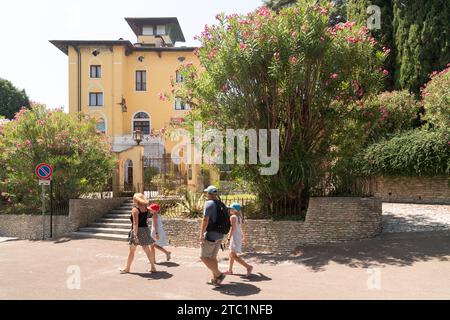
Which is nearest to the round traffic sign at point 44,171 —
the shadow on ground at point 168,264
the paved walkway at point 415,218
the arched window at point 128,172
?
the arched window at point 128,172

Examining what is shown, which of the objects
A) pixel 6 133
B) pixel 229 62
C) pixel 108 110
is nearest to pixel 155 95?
pixel 108 110

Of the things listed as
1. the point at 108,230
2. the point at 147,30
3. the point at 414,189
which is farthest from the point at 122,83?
the point at 414,189

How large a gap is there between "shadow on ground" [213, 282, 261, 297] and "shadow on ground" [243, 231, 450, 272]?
5.94ft

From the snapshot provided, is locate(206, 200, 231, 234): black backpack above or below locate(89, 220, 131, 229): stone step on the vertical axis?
above

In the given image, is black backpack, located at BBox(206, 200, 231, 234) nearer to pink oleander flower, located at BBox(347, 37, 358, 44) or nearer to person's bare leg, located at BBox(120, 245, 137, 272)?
person's bare leg, located at BBox(120, 245, 137, 272)

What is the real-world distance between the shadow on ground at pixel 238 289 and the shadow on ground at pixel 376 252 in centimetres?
181

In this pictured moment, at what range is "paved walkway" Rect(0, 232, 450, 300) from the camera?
6.40 m

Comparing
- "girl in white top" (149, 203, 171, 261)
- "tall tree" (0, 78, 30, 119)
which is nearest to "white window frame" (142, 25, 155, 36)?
"tall tree" (0, 78, 30, 119)

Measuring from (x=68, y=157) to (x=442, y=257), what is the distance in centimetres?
1241

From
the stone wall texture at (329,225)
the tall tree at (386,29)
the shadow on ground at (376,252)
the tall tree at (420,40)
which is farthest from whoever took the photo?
the tall tree at (386,29)

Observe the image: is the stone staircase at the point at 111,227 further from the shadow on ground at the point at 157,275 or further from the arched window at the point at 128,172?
the shadow on ground at the point at 157,275

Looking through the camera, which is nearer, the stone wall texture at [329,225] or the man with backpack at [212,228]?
the man with backpack at [212,228]

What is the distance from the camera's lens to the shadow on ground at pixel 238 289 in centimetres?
645

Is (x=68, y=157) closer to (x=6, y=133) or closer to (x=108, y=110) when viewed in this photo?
(x=6, y=133)
